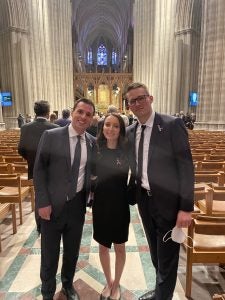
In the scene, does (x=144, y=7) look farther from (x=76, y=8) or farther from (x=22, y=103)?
(x=76, y=8)

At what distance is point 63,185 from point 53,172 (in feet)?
0.45

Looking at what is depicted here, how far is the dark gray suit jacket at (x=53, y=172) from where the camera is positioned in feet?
6.73

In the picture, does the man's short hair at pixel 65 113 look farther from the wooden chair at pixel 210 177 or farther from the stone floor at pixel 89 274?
the wooden chair at pixel 210 177

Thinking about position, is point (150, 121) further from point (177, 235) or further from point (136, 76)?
point (136, 76)

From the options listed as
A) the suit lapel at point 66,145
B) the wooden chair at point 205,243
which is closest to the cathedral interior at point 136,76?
the wooden chair at point 205,243

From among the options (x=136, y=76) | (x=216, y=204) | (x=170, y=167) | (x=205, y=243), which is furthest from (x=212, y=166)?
(x=136, y=76)

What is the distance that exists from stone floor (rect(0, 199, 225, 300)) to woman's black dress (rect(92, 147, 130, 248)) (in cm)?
66

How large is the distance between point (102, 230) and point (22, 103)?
783 inches

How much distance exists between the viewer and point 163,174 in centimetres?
195

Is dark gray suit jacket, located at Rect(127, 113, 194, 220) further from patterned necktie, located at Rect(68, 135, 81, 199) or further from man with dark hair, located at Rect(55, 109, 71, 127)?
man with dark hair, located at Rect(55, 109, 71, 127)

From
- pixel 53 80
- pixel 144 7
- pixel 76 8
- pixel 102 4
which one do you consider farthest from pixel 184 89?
pixel 102 4

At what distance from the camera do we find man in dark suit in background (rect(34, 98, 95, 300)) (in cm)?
206

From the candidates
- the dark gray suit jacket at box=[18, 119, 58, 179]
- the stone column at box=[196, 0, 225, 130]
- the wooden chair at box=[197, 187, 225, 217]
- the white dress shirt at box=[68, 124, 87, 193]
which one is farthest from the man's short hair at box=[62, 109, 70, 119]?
the stone column at box=[196, 0, 225, 130]

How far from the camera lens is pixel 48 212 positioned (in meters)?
2.05
